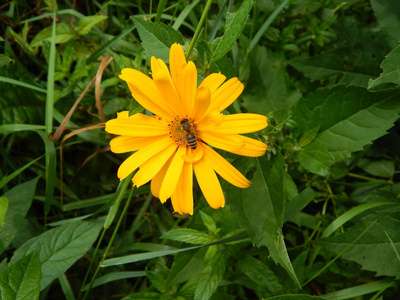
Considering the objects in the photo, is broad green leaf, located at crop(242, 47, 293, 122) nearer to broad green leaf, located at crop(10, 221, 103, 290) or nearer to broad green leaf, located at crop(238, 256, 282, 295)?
broad green leaf, located at crop(238, 256, 282, 295)


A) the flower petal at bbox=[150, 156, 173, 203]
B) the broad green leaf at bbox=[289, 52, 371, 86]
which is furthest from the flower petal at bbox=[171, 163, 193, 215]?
the broad green leaf at bbox=[289, 52, 371, 86]

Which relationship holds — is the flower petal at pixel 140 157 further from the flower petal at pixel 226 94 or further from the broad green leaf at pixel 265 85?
the broad green leaf at pixel 265 85

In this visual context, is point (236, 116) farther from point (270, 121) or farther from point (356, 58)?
point (356, 58)

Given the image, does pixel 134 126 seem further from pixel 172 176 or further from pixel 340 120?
pixel 340 120

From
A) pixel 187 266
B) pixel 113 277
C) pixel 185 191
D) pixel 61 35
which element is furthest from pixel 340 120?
pixel 61 35

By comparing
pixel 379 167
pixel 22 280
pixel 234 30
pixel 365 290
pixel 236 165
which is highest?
pixel 234 30

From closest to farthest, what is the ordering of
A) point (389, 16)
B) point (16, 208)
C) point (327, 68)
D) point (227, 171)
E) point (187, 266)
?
point (227, 171)
point (389, 16)
point (187, 266)
point (16, 208)
point (327, 68)

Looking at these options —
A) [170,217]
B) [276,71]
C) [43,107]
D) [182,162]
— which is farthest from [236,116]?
[43,107]

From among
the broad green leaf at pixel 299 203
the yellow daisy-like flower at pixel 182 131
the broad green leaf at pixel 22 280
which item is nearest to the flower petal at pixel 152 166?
the yellow daisy-like flower at pixel 182 131
